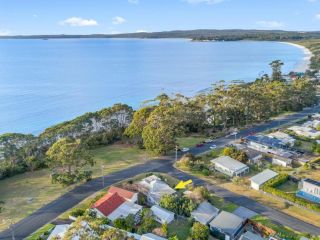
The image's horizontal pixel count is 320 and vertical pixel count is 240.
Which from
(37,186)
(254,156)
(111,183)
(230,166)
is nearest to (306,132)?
(254,156)

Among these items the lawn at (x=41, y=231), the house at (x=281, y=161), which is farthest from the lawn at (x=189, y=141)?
the lawn at (x=41, y=231)

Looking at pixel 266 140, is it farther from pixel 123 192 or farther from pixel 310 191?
pixel 123 192

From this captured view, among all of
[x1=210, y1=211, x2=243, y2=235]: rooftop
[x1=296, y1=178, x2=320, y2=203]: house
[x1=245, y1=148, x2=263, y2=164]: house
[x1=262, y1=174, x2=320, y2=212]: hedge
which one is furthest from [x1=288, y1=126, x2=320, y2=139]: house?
[x1=210, y1=211, x2=243, y2=235]: rooftop

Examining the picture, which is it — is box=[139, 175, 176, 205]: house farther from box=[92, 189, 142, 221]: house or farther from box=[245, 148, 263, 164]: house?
box=[245, 148, 263, 164]: house

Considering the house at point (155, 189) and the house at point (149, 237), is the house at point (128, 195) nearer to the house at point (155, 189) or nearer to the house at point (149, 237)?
the house at point (155, 189)

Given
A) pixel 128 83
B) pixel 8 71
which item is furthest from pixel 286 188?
pixel 8 71

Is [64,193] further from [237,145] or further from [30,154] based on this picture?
[237,145]
